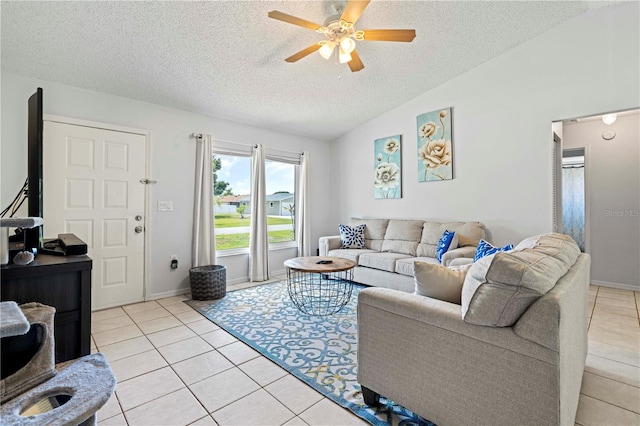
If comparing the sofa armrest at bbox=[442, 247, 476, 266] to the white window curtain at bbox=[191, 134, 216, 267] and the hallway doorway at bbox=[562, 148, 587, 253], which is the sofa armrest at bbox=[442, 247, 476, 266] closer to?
the hallway doorway at bbox=[562, 148, 587, 253]

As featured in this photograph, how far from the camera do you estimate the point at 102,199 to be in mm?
3291

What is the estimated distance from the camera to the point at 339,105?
4.29 meters

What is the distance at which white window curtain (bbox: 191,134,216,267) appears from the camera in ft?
12.8

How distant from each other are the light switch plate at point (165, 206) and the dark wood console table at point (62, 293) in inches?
90.2

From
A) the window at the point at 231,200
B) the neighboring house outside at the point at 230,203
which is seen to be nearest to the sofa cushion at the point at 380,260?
the window at the point at 231,200

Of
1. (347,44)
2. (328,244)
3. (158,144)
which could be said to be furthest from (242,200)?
(347,44)

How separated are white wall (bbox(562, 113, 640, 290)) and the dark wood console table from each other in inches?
228

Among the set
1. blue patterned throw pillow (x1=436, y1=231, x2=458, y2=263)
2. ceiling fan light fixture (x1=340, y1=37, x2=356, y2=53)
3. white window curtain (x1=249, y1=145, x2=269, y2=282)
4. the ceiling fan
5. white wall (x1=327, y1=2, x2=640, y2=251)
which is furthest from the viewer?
white window curtain (x1=249, y1=145, x2=269, y2=282)

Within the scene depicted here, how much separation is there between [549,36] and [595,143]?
80.0 inches

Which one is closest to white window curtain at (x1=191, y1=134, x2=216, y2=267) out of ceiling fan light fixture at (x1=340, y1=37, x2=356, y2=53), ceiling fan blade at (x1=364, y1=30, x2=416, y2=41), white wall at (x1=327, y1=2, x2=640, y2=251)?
ceiling fan light fixture at (x1=340, y1=37, x2=356, y2=53)

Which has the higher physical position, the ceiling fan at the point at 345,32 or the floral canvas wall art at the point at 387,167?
the ceiling fan at the point at 345,32

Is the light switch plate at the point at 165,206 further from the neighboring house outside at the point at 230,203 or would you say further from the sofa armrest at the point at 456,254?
the sofa armrest at the point at 456,254

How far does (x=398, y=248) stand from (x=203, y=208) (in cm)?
279

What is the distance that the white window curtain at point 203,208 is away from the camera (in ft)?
12.8
